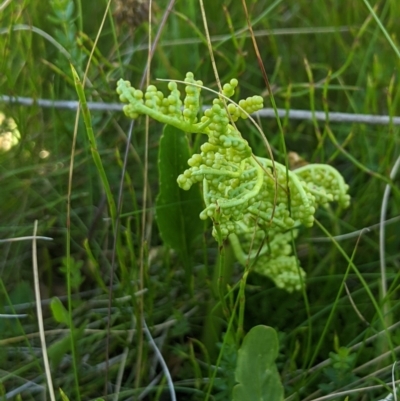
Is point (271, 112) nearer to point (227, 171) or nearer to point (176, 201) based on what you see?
point (176, 201)

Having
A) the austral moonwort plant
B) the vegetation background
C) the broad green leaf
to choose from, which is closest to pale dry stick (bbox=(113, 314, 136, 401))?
the vegetation background

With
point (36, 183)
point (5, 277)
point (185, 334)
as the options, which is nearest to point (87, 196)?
point (36, 183)

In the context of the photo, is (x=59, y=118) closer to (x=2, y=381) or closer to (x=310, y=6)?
(x=2, y=381)

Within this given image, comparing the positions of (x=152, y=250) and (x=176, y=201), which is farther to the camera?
(x=152, y=250)

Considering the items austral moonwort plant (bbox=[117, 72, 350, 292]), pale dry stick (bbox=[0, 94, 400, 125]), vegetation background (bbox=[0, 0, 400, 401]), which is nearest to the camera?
austral moonwort plant (bbox=[117, 72, 350, 292])

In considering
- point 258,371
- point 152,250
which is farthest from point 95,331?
point 258,371

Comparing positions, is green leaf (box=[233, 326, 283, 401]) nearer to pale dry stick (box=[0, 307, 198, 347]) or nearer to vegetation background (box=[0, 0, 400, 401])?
vegetation background (box=[0, 0, 400, 401])
